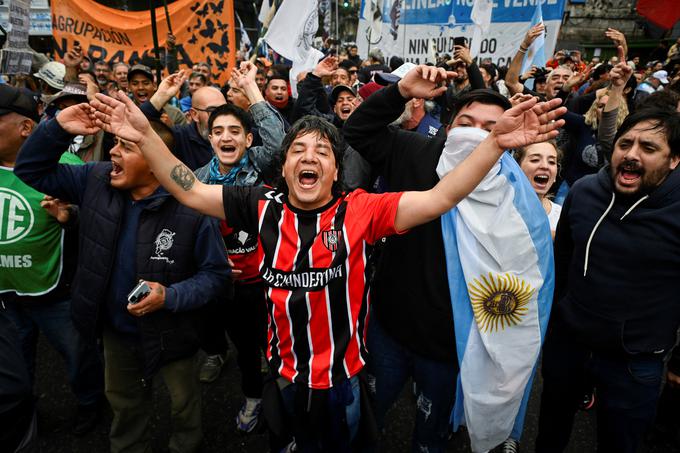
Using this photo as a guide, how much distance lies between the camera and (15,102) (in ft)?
7.84

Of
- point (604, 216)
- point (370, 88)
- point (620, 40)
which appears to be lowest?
point (604, 216)

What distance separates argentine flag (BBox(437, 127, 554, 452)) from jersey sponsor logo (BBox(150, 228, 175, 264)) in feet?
4.56

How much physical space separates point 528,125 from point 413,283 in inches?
36.5

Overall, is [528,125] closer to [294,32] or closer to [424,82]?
[424,82]

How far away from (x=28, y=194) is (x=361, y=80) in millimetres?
5855

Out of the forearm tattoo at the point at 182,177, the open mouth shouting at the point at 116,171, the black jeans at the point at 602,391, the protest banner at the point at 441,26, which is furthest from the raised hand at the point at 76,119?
the protest banner at the point at 441,26

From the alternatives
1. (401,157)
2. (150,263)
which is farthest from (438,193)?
(150,263)

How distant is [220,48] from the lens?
7.14 meters

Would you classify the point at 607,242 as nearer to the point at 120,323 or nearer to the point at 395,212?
the point at 395,212

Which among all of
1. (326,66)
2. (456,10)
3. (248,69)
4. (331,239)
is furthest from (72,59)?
(456,10)

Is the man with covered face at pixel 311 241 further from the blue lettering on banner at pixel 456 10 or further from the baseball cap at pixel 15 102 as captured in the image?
the blue lettering on banner at pixel 456 10

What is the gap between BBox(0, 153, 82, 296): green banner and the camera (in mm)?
2385

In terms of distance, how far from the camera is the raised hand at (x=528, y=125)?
1.52 metres

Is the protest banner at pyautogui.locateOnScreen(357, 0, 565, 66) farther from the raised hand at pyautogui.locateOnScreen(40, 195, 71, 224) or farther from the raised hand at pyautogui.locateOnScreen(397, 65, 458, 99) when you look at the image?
the raised hand at pyautogui.locateOnScreen(40, 195, 71, 224)
